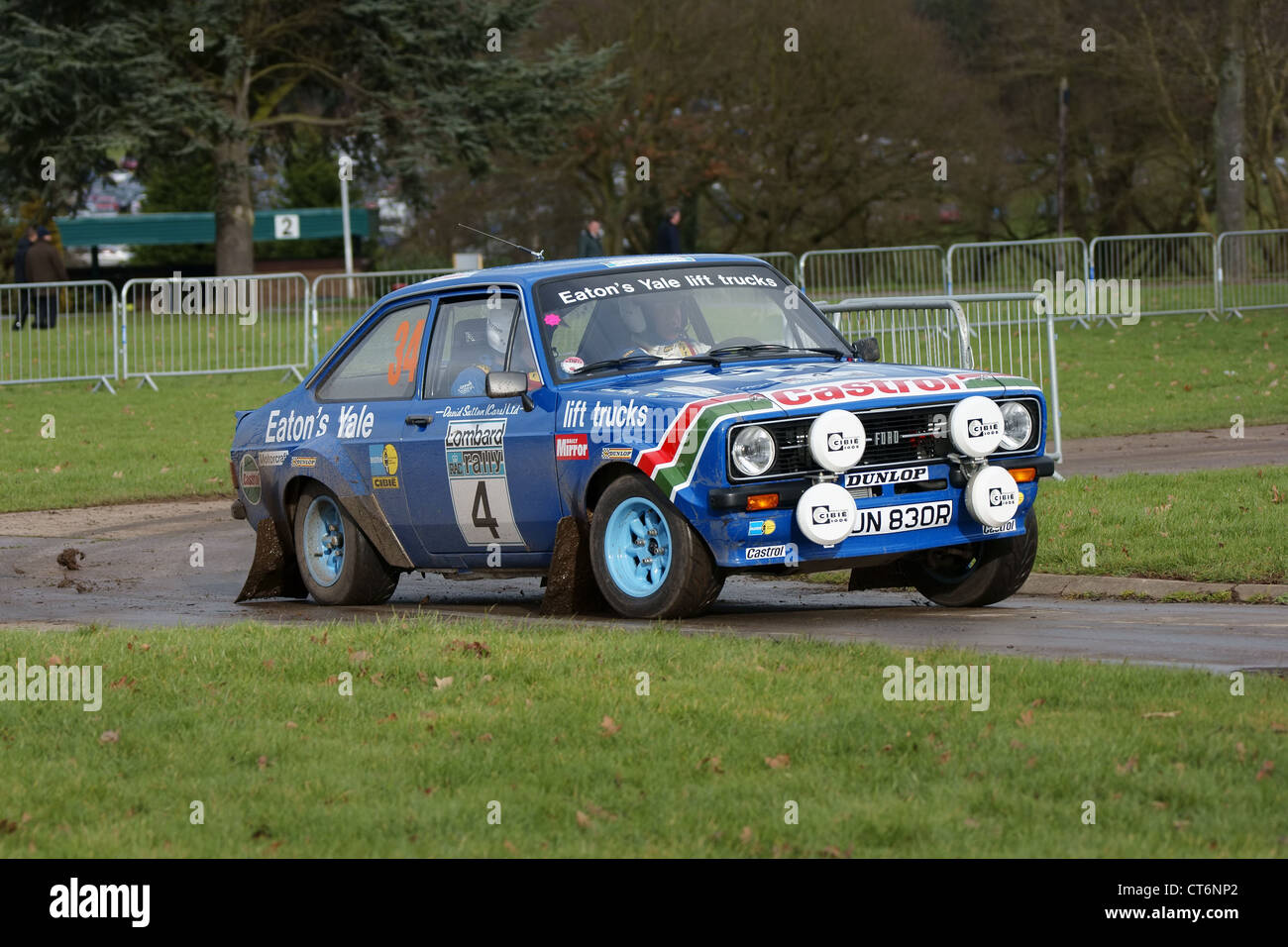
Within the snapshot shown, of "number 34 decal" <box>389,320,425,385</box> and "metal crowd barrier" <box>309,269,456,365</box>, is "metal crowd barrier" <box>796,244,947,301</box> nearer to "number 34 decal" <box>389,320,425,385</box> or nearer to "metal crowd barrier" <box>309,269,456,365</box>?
"metal crowd barrier" <box>309,269,456,365</box>

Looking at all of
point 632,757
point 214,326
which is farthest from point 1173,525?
point 214,326

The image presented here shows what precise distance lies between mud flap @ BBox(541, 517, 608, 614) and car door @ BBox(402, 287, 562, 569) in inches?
6.0

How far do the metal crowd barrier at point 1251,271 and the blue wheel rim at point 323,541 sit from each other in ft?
68.2

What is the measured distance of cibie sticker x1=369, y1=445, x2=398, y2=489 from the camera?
10.7 metres

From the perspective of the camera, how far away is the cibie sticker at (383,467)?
35.1ft

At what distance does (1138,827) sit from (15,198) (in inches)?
1717

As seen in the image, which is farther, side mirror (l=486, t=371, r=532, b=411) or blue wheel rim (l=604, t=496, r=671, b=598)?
side mirror (l=486, t=371, r=532, b=411)

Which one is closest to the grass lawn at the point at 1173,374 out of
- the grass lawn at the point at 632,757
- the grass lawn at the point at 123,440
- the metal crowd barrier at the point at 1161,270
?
the metal crowd barrier at the point at 1161,270

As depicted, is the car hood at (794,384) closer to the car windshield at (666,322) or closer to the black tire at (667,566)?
the car windshield at (666,322)

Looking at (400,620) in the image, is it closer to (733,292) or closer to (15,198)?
(733,292)

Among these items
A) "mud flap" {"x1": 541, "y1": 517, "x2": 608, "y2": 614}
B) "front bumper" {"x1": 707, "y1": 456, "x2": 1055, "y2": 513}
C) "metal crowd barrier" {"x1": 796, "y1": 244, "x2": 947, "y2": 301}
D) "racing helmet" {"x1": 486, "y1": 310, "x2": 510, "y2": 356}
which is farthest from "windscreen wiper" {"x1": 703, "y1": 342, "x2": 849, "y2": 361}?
"metal crowd barrier" {"x1": 796, "y1": 244, "x2": 947, "y2": 301}

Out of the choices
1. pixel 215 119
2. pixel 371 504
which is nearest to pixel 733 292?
pixel 371 504

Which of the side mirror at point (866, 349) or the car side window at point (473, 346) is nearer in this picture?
the car side window at point (473, 346)

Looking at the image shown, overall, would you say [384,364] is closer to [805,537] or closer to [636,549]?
[636,549]
